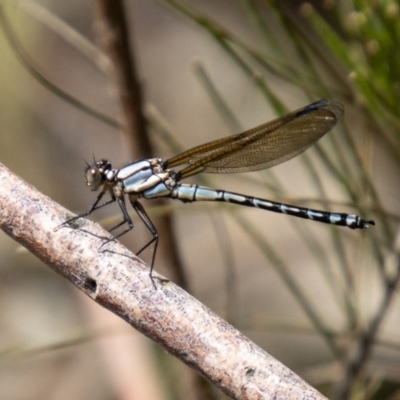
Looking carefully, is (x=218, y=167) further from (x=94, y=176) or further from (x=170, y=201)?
(x=170, y=201)

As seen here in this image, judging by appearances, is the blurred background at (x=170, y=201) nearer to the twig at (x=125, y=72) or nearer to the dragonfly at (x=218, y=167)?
the dragonfly at (x=218, y=167)

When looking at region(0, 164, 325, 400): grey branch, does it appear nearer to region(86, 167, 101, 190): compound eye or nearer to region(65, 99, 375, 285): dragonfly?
region(65, 99, 375, 285): dragonfly

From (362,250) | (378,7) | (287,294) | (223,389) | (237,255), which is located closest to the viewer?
(223,389)

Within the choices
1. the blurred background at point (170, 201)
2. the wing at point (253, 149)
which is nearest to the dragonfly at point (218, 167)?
the wing at point (253, 149)

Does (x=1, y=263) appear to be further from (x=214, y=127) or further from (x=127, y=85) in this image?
(x=127, y=85)

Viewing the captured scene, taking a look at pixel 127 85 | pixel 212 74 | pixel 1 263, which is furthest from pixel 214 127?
pixel 127 85
